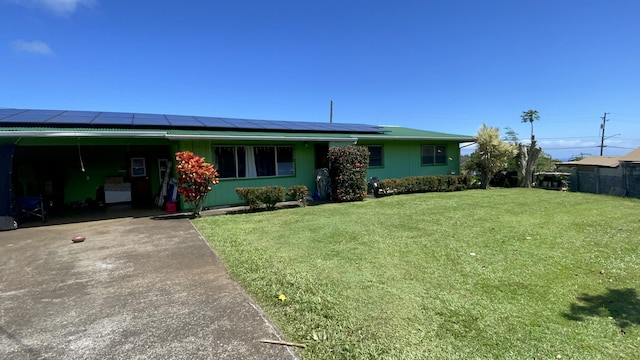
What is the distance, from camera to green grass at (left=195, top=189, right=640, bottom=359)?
9.02 feet

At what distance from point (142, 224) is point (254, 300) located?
5.88 m

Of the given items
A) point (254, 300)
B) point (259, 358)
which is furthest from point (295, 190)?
point (259, 358)

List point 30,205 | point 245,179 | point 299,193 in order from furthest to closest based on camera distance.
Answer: point 245,179 < point 299,193 < point 30,205

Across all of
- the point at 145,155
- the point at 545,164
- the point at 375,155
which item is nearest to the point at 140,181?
the point at 145,155

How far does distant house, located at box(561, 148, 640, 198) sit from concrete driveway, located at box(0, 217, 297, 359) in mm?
17101

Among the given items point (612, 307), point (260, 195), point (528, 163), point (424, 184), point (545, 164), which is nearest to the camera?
point (612, 307)

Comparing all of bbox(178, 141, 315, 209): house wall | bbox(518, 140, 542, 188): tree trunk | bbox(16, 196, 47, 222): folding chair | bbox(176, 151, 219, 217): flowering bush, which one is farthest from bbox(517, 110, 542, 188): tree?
bbox(16, 196, 47, 222): folding chair

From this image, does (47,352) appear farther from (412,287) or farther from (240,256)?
(412,287)

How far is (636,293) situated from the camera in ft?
12.2

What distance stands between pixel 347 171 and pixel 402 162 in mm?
4782

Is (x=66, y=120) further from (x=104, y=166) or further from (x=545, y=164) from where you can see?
(x=545, y=164)

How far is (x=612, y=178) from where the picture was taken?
1430cm

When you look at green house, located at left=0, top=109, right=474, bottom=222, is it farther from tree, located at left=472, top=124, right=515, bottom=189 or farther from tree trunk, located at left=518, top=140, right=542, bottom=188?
tree trunk, located at left=518, top=140, right=542, bottom=188

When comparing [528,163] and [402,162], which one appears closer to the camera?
[402,162]
